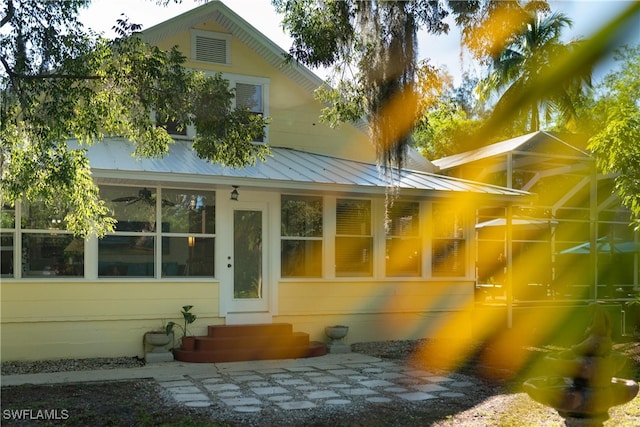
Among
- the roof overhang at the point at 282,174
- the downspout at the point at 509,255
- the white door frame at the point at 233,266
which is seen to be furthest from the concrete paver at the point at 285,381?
the downspout at the point at 509,255

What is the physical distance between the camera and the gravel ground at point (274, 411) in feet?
19.0

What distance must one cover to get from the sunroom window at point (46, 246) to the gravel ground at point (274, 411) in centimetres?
232

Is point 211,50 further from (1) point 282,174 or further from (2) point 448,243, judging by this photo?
(2) point 448,243

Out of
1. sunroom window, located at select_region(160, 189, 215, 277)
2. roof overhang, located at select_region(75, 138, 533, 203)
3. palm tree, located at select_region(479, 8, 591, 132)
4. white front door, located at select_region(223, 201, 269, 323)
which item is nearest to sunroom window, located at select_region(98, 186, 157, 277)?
sunroom window, located at select_region(160, 189, 215, 277)

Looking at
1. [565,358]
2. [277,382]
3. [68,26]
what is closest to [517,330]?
[277,382]

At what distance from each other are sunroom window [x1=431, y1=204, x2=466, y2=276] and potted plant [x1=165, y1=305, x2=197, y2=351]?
4818 mm

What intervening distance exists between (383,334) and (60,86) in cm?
723

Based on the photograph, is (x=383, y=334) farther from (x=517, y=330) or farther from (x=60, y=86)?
(x=60, y=86)

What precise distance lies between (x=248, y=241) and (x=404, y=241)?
3079 mm

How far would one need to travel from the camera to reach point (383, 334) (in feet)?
36.9

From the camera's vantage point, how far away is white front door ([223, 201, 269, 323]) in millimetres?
10172

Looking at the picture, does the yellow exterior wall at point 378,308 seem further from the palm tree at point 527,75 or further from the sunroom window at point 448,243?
the palm tree at point 527,75

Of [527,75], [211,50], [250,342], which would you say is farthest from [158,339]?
[527,75]

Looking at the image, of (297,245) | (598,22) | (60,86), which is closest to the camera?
(598,22)
